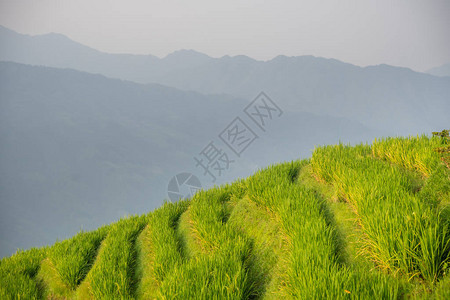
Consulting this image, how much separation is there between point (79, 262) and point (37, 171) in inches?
5497

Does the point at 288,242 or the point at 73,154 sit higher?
the point at 73,154

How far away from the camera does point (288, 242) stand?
304 centimetres

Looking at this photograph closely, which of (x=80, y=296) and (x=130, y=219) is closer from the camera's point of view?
(x=80, y=296)

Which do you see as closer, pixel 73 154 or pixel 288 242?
pixel 288 242

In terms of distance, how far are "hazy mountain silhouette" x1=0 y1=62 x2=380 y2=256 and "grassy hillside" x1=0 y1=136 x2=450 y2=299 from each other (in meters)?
87.1

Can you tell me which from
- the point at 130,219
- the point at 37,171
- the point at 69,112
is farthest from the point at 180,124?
the point at 130,219

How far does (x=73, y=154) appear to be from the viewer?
135250 mm

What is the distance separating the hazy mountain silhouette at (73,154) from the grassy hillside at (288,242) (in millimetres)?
87149

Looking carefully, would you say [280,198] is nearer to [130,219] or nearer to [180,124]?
[130,219]

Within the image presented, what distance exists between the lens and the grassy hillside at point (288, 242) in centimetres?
224

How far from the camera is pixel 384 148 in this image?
422cm

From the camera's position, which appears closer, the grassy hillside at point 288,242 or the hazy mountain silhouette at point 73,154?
the grassy hillside at point 288,242

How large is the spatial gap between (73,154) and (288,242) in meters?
149

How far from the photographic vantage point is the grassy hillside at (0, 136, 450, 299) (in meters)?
2.24
